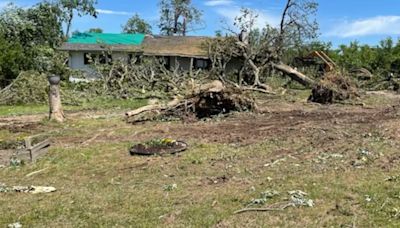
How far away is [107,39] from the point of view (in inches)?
1264

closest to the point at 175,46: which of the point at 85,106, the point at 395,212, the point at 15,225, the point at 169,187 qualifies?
the point at 85,106

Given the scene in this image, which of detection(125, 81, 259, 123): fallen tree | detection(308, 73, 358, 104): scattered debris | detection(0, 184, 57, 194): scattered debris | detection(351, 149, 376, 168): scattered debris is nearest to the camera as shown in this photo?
detection(0, 184, 57, 194): scattered debris

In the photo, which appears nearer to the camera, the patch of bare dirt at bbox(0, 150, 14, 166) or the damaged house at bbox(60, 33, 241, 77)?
the patch of bare dirt at bbox(0, 150, 14, 166)

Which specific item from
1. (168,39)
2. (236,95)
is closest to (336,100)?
(236,95)

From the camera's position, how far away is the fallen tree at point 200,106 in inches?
490

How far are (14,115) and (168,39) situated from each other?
17674 millimetres

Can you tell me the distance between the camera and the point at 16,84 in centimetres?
1802

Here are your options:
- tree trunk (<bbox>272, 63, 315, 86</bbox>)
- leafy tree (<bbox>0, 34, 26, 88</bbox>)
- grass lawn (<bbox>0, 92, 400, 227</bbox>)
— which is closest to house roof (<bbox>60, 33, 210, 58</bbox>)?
tree trunk (<bbox>272, 63, 315, 86</bbox>)

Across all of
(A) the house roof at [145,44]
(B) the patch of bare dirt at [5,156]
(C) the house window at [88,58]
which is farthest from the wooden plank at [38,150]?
(A) the house roof at [145,44]

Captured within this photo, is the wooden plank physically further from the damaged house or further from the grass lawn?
the damaged house

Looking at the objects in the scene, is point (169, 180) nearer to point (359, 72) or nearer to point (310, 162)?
point (310, 162)

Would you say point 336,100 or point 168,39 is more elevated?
point 168,39

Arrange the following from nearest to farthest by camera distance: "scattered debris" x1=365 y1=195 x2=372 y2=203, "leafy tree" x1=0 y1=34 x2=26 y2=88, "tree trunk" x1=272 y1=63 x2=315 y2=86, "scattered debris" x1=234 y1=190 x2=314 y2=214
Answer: "scattered debris" x1=234 y1=190 x2=314 y2=214, "scattered debris" x1=365 y1=195 x2=372 y2=203, "leafy tree" x1=0 y1=34 x2=26 y2=88, "tree trunk" x1=272 y1=63 x2=315 y2=86

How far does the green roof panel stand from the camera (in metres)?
31.2
